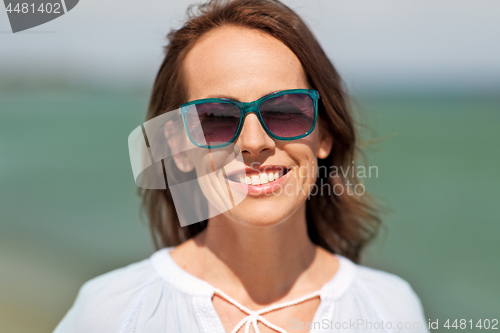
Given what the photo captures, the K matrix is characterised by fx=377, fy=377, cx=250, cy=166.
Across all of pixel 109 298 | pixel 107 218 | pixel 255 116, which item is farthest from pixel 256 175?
pixel 107 218

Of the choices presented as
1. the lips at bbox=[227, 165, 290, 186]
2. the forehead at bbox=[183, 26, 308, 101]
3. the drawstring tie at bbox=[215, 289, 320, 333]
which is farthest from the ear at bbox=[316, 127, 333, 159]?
the drawstring tie at bbox=[215, 289, 320, 333]

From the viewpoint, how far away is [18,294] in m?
4.68

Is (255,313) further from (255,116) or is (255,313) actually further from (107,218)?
(107,218)

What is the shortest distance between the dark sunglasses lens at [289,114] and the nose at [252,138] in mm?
56

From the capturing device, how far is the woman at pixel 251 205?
196 centimetres

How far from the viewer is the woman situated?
1.96m

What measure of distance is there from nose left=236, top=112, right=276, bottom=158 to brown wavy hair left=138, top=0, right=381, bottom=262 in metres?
0.46

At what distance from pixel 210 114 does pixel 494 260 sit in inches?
242

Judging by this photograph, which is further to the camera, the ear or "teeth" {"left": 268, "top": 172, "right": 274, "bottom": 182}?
the ear

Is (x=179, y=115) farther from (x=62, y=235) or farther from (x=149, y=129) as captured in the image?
(x=62, y=235)

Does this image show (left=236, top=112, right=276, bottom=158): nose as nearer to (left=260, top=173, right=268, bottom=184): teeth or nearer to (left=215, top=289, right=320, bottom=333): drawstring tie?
(left=260, top=173, right=268, bottom=184): teeth

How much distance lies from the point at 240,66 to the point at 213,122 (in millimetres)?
319

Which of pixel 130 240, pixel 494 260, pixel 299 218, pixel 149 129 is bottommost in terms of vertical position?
pixel 494 260

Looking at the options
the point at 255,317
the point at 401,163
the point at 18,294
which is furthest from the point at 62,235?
the point at 401,163
